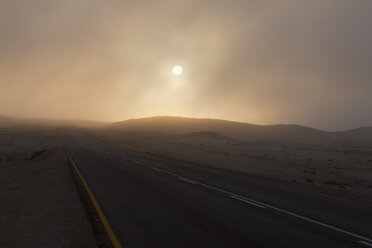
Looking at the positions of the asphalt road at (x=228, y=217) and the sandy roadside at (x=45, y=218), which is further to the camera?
the asphalt road at (x=228, y=217)

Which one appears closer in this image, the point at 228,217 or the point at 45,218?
the point at 45,218

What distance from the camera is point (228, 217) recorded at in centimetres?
880

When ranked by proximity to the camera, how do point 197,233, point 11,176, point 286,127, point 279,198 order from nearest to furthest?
point 197,233 < point 279,198 < point 11,176 < point 286,127

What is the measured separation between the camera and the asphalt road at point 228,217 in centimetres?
679

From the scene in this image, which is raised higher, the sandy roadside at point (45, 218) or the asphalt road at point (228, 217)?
the asphalt road at point (228, 217)

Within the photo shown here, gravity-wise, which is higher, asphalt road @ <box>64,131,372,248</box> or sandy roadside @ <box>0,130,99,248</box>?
asphalt road @ <box>64,131,372,248</box>

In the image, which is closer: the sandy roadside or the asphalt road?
the sandy roadside

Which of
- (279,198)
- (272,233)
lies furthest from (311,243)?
(279,198)

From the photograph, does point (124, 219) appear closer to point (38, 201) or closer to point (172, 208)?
point (172, 208)

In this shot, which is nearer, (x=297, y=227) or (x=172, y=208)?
(x=297, y=227)

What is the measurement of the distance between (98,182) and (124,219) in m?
7.36

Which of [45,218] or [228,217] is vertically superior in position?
[228,217]

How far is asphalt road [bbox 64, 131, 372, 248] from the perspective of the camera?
6789mm

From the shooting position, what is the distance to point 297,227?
797 cm
